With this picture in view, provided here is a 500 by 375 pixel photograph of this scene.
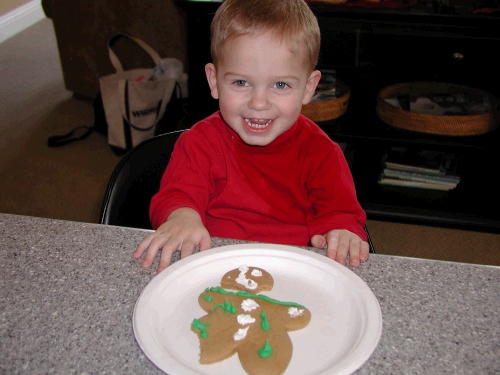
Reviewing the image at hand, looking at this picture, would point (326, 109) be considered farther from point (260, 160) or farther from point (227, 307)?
point (227, 307)

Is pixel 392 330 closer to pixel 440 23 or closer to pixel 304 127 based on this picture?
pixel 304 127

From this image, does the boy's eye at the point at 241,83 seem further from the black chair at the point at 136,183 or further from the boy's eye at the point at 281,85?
the black chair at the point at 136,183

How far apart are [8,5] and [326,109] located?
384cm

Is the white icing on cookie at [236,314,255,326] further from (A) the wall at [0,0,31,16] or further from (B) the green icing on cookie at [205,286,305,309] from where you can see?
(A) the wall at [0,0,31,16]

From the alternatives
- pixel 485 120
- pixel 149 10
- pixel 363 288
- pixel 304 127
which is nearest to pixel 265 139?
pixel 304 127

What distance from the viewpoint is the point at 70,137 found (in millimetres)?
3195

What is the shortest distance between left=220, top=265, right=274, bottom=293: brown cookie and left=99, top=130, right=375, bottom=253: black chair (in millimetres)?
429

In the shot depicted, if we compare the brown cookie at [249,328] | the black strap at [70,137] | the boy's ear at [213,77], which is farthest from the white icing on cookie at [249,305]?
the black strap at [70,137]

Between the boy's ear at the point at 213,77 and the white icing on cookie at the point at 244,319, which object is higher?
the boy's ear at the point at 213,77

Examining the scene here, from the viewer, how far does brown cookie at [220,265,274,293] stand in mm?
703

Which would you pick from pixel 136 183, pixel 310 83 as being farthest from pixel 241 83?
pixel 136 183

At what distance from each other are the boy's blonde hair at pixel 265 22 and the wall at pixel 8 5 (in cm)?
448

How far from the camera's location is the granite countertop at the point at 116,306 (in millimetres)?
584

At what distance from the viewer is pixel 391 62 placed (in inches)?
101
